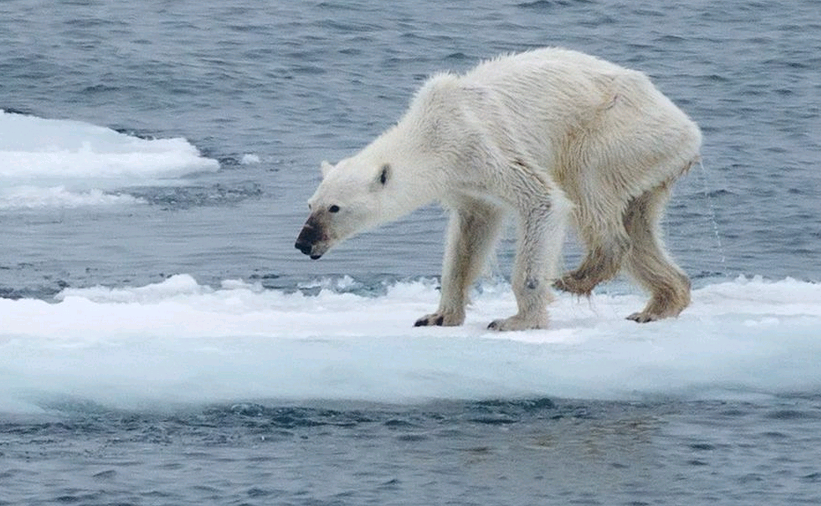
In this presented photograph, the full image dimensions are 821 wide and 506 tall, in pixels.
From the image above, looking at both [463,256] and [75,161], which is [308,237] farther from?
[75,161]

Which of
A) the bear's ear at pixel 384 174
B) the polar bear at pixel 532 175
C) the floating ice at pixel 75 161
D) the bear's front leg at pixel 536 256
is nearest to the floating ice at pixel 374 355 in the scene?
the bear's front leg at pixel 536 256

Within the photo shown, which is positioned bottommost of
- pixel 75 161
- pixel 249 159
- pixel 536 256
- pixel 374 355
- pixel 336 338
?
pixel 374 355

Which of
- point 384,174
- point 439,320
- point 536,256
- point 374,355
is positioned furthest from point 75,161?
point 374,355

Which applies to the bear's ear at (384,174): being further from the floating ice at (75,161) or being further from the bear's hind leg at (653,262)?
the floating ice at (75,161)

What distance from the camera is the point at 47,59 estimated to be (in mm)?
23609

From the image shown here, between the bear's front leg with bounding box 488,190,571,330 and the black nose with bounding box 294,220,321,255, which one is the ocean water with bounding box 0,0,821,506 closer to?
the bear's front leg with bounding box 488,190,571,330

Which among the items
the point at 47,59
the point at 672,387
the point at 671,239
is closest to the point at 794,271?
the point at 671,239

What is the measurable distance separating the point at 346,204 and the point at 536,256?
3.79 feet

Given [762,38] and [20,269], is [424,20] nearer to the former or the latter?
[762,38]

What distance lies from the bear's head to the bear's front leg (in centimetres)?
80

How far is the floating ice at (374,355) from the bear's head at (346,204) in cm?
57

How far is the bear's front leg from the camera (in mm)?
10875

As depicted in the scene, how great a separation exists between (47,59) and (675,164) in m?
13.8

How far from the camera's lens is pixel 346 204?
35.0ft
